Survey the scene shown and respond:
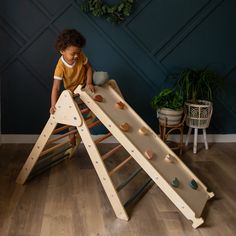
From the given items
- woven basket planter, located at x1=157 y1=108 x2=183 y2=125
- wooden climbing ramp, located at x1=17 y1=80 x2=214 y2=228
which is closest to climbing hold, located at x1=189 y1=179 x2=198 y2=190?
wooden climbing ramp, located at x1=17 y1=80 x2=214 y2=228

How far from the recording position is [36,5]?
305cm

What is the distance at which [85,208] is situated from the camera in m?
2.17

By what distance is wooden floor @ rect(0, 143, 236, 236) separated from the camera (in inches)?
76.8

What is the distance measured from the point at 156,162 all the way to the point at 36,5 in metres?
1.79

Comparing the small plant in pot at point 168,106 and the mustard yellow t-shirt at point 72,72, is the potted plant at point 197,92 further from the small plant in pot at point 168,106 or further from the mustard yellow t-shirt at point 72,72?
the mustard yellow t-shirt at point 72,72

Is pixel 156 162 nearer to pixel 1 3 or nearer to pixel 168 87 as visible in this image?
pixel 168 87

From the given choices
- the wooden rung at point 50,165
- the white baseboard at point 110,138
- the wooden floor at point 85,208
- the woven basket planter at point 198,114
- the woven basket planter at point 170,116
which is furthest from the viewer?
the white baseboard at point 110,138

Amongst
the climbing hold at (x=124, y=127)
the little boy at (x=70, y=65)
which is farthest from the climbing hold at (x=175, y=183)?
the little boy at (x=70, y=65)

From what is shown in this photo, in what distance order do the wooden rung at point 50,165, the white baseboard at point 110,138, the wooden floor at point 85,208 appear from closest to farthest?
the wooden floor at point 85,208
the wooden rung at point 50,165
the white baseboard at point 110,138

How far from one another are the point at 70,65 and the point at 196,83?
4.19 ft

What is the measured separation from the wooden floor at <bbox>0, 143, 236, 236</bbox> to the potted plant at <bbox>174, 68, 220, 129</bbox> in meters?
0.48

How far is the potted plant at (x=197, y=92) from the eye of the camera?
3.14m

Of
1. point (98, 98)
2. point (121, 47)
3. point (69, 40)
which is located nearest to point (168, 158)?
point (98, 98)

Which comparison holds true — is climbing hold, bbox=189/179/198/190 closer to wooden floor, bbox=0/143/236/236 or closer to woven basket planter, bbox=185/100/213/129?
wooden floor, bbox=0/143/236/236
